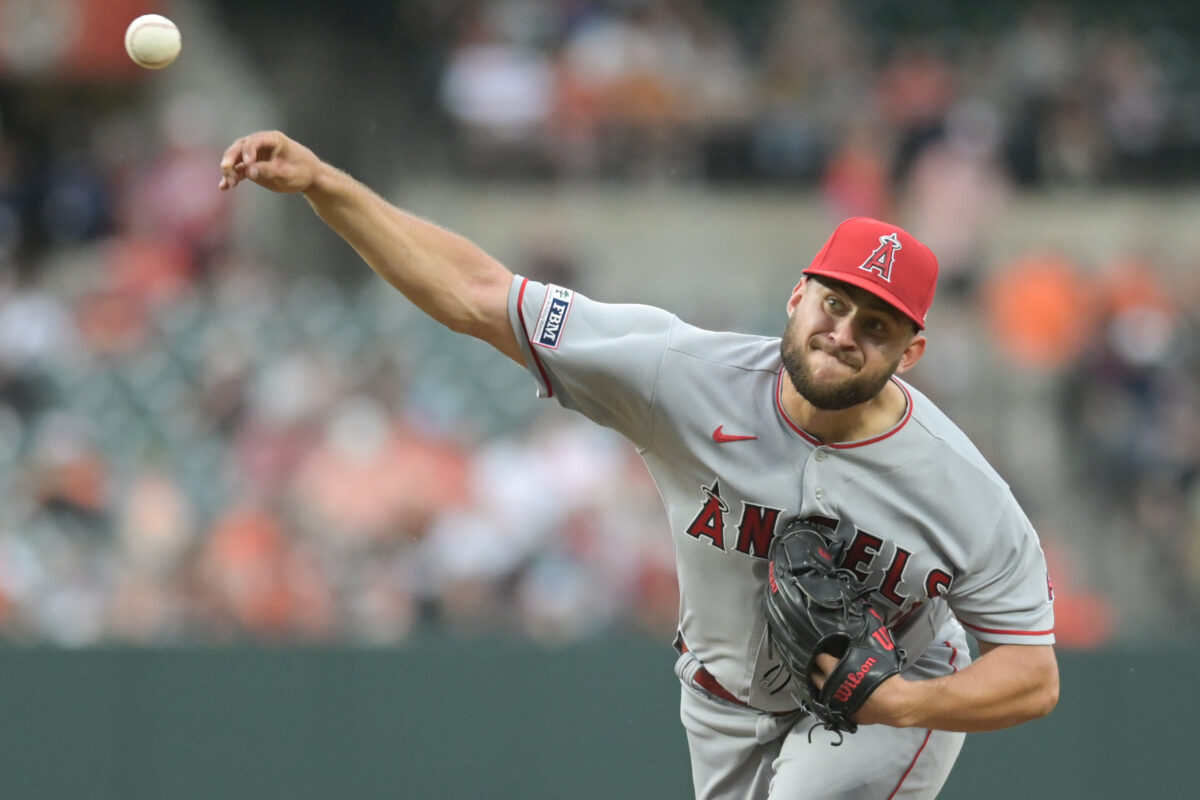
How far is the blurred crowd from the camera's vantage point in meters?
7.64

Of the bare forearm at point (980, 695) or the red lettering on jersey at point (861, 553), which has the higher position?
the red lettering on jersey at point (861, 553)

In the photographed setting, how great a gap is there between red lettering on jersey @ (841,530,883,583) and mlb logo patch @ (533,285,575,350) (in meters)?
0.87

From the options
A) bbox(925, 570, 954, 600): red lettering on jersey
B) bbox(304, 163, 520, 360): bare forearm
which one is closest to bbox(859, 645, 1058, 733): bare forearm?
bbox(925, 570, 954, 600): red lettering on jersey

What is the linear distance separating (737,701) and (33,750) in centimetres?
327

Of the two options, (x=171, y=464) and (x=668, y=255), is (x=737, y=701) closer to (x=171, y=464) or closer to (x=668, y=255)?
(x=171, y=464)

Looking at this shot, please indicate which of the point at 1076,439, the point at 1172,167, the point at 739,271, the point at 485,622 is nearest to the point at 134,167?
the point at 739,271

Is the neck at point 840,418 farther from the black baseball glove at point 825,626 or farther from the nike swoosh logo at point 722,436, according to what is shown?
the black baseball glove at point 825,626

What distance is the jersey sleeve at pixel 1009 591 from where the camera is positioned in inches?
157

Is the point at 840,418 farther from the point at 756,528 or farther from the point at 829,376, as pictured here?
the point at 756,528

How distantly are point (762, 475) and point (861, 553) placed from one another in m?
0.31

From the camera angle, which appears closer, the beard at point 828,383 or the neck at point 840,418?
the beard at point 828,383

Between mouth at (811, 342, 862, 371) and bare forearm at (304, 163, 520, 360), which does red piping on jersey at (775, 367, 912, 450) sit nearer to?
mouth at (811, 342, 862, 371)

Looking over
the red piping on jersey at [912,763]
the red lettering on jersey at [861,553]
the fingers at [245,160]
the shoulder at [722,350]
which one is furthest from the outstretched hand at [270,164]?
the red piping on jersey at [912,763]

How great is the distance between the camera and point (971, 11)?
41.1 feet
